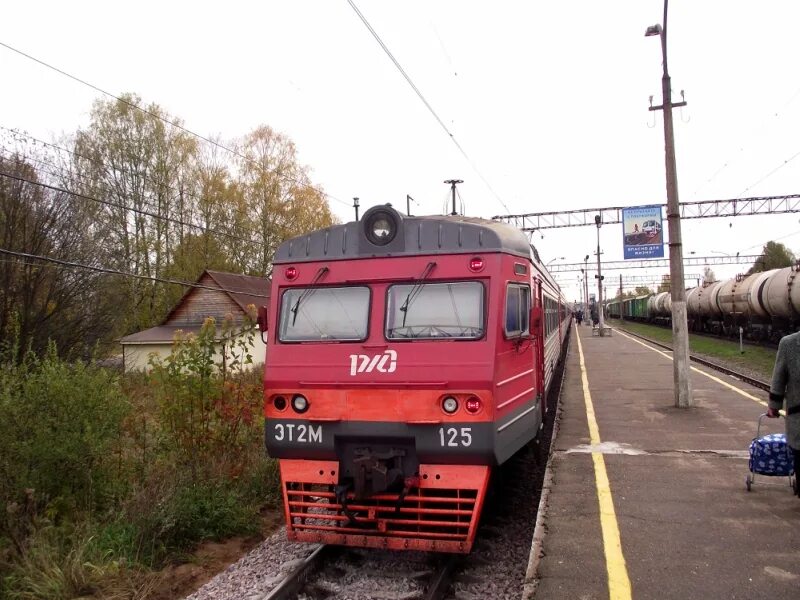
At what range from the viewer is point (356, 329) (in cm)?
578

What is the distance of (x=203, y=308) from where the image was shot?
32.4 meters

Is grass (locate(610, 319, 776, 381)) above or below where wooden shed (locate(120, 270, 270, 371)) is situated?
below

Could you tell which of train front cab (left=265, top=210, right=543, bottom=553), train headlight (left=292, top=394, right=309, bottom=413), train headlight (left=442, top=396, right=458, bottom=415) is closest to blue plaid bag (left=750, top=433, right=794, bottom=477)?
train front cab (left=265, top=210, right=543, bottom=553)

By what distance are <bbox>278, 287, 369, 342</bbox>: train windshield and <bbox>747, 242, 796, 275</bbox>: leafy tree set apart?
6377 centimetres

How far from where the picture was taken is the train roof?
18.5ft

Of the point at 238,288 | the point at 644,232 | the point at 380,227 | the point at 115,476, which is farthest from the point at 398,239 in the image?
the point at 238,288

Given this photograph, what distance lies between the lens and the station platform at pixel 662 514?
4.35 metres

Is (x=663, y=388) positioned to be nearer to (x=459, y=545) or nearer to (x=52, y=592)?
(x=459, y=545)

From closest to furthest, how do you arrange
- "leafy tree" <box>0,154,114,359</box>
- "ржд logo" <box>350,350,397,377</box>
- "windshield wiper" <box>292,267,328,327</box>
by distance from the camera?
"ржд logo" <box>350,350,397,377</box> < "windshield wiper" <box>292,267,328,327</box> < "leafy tree" <box>0,154,114,359</box>

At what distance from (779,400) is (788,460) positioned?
138cm

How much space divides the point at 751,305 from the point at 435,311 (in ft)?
84.7

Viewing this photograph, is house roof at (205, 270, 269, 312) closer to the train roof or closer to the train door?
the train door

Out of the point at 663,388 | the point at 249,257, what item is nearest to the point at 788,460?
the point at 663,388

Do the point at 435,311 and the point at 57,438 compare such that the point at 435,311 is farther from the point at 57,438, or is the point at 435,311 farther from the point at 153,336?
the point at 153,336
